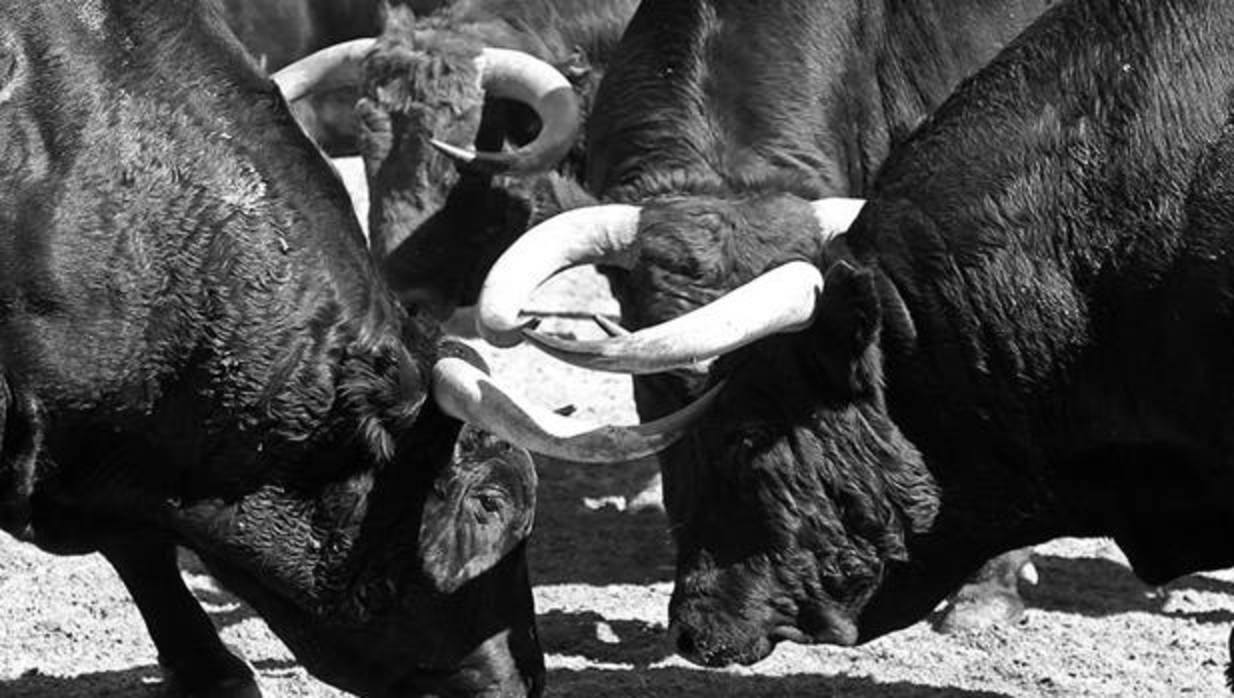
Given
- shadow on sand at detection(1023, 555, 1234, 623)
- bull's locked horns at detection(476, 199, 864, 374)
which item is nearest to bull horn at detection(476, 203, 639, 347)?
bull's locked horns at detection(476, 199, 864, 374)

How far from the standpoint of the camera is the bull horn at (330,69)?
11227 mm

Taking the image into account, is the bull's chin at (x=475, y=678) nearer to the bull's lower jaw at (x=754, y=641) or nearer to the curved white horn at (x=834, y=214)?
the bull's lower jaw at (x=754, y=641)

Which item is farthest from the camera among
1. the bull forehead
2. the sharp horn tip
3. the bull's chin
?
the sharp horn tip

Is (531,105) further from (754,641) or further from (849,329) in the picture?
(849,329)

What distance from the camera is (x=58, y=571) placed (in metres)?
9.85

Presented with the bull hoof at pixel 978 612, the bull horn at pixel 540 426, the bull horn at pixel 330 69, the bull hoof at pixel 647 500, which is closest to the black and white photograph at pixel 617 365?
the bull horn at pixel 540 426

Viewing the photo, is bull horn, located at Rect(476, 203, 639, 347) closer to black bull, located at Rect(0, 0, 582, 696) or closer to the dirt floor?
black bull, located at Rect(0, 0, 582, 696)

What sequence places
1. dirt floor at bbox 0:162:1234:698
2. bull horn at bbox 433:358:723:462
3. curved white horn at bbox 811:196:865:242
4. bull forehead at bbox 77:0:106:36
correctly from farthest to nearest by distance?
dirt floor at bbox 0:162:1234:698, curved white horn at bbox 811:196:865:242, bull forehead at bbox 77:0:106:36, bull horn at bbox 433:358:723:462

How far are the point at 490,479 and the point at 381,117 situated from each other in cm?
394

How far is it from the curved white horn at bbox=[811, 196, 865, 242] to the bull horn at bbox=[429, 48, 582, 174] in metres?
2.09

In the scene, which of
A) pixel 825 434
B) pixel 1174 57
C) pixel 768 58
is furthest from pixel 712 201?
pixel 1174 57

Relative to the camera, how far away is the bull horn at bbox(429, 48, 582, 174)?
33.8 ft

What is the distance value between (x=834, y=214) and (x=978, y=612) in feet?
6.19

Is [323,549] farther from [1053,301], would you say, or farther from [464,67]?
[464,67]
